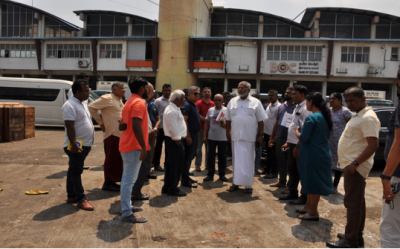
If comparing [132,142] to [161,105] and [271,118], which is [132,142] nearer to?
[161,105]

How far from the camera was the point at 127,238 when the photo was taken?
3424 millimetres

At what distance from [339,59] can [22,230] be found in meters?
32.9

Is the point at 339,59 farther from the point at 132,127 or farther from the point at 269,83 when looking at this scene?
the point at 132,127

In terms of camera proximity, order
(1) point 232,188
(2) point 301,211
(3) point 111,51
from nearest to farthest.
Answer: (2) point 301,211
(1) point 232,188
(3) point 111,51

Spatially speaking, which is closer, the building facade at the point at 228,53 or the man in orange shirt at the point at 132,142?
the man in orange shirt at the point at 132,142

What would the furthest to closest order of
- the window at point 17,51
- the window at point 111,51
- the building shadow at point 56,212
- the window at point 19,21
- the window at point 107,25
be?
1. the window at point 107,25
2. the window at point 19,21
3. the window at point 17,51
4. the window at point 111,51
5. the building shadow at point 56,212

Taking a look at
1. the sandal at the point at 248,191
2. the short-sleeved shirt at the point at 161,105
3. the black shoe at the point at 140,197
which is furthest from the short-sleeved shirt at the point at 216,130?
the black shoe at the point at 140,197

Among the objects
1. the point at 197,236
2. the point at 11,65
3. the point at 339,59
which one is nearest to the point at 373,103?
the point at 339,59

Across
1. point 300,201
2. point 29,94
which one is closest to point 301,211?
point 300,201

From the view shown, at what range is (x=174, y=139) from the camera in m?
4.99

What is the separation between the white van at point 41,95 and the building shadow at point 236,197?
1172 centimetres

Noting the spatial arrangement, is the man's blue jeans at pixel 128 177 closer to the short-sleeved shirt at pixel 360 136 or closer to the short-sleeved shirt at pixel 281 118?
the short-sleeved shirt at pixel 360 136

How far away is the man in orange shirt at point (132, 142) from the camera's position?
12.3 ft

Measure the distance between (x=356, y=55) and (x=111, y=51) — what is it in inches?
1031
